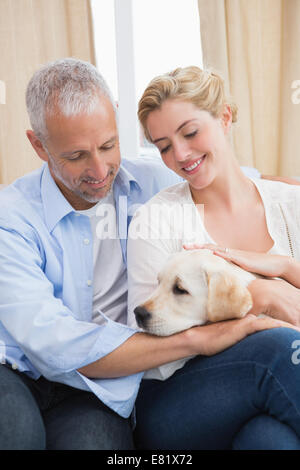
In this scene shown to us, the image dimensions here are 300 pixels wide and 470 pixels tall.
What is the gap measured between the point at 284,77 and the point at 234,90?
0.30 metres

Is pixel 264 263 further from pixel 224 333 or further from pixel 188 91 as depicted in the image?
pixel 188 91

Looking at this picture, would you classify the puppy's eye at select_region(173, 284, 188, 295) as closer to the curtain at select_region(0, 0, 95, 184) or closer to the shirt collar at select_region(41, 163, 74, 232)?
the shirt collar at select_region(41, 163, 74, 232)

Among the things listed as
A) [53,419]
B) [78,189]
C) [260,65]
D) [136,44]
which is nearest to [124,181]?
[78,189]

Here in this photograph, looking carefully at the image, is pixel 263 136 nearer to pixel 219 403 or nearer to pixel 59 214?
pixel 59 214

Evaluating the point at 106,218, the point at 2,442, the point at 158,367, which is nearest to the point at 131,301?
the point at 158,367

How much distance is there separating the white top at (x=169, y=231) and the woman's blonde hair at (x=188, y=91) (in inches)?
12.1

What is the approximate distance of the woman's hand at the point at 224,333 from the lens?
121 centimetres

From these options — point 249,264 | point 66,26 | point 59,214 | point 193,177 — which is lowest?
point 249,264

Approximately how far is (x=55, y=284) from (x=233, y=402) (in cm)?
68

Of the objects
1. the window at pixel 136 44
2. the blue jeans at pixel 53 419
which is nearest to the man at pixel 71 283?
the blue jeans at pixel 53 419

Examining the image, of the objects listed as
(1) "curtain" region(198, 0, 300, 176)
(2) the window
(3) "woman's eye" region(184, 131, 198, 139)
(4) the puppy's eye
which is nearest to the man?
(4) the puppy's eye

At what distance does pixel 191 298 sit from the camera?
1.28m

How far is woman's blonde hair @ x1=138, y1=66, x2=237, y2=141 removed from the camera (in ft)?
4.69
